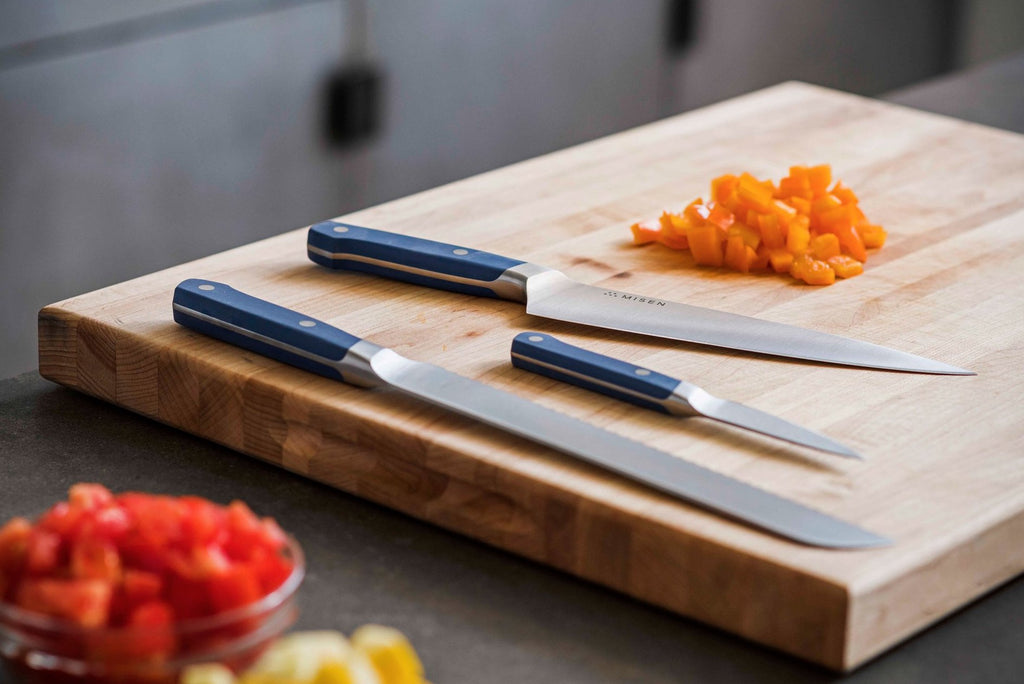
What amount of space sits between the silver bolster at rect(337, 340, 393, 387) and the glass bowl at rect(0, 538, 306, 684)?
0.36 m

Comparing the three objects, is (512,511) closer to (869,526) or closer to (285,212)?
(869,526)

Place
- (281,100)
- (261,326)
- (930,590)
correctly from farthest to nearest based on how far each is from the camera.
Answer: (281,100) < (261,326) < (930,590)

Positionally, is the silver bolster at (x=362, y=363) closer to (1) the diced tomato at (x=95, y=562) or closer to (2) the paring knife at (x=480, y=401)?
(2) the paring knife at (x=480, y=401)

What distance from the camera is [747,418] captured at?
3.42 feet

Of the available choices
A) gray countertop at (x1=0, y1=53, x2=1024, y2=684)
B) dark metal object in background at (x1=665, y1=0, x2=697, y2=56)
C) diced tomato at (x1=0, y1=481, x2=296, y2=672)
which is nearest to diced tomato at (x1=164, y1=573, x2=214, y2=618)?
diced tomato at (x1=0, y1=481, x2=296, y2=672)

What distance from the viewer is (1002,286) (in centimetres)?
137

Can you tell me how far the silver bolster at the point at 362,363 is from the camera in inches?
43.0

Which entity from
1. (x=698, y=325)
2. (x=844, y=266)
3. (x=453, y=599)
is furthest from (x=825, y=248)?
(x=453, y=599)

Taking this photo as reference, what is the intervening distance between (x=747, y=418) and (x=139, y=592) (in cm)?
50

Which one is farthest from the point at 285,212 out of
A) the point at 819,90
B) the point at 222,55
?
the point at 819,90

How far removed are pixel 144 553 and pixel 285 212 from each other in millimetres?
2364

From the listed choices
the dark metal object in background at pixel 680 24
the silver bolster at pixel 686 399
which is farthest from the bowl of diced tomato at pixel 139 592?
the dark metal object in background at pixel 680 24

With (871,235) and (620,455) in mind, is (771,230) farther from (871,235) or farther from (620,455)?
(620,455)

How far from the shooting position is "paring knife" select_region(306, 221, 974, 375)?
1181mm
